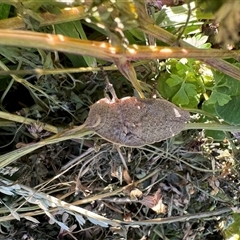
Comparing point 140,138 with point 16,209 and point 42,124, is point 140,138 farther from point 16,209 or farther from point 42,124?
point 16,209

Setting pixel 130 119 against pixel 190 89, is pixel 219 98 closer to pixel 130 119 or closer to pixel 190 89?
pixel 190 89

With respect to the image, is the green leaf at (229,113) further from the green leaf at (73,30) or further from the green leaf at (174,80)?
the green leaf at (73,30)

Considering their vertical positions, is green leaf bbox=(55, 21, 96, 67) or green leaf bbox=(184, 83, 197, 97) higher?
green leaf bbox=(55, 21, 96, 67)

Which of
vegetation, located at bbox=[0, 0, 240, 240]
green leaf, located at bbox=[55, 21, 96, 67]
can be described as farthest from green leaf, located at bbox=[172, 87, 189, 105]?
green leaf, located at bbox=[55, 21, 96, 67]

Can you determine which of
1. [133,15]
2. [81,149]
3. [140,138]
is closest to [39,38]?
[133,15]

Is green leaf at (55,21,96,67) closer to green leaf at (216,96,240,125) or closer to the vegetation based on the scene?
the vegetation

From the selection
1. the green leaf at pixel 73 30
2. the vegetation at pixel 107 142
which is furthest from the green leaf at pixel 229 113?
the green leaf at pixel 73 30
